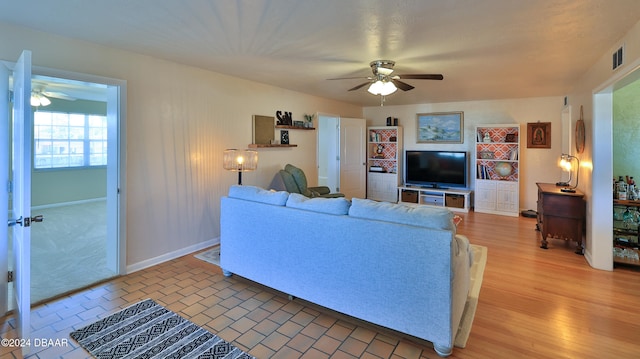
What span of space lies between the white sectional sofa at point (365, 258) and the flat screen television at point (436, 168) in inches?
184

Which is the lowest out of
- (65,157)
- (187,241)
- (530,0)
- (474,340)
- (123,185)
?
(474,340)

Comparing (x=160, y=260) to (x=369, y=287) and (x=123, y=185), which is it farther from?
(x=369, y=287)

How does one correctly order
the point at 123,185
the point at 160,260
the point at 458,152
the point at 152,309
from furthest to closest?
the point at 458,152 < the point at 160,260 < the point at 123,185 < the point at 152,309

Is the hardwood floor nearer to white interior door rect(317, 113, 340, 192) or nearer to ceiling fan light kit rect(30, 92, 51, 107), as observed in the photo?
white interior door rect(317, 113, 340, 192)

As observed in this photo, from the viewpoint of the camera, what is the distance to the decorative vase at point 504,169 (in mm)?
6379

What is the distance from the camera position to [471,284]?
3174mm

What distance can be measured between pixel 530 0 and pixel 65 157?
29.2ft

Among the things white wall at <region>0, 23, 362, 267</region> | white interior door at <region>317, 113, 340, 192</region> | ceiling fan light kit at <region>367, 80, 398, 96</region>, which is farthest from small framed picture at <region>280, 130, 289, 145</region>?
ceiling fan light kit at <region>367, 80, 398, 96</region>

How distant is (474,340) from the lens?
2271mm

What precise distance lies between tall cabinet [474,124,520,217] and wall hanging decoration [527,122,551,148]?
313mm

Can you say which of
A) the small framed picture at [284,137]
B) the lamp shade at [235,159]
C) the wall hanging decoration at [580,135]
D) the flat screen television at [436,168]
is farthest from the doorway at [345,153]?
the wall hanging decoration at [580,135]

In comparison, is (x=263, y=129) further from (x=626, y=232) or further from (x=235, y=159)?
(x=626, y=232)

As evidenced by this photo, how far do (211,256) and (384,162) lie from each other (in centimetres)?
502

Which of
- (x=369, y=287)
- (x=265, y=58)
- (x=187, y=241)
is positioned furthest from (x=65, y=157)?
A: (x=369, y=287)
